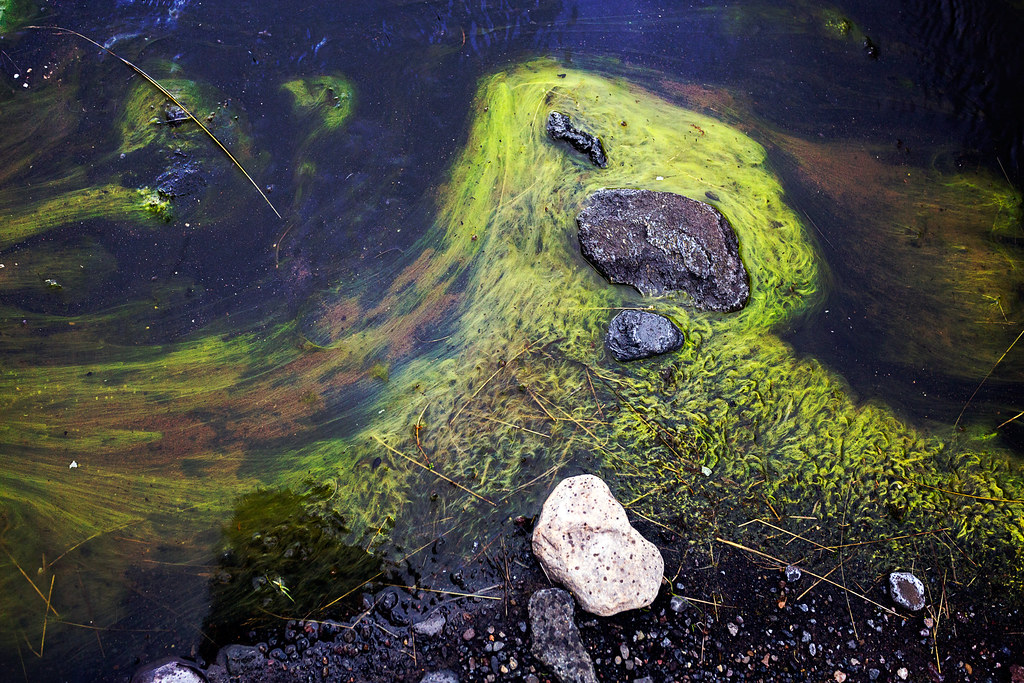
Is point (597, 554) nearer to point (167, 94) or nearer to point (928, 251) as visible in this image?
point (928, 251)

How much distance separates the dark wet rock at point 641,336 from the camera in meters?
2.42

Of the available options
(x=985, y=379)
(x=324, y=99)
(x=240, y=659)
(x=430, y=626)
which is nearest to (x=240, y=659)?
(x=240, y=659)

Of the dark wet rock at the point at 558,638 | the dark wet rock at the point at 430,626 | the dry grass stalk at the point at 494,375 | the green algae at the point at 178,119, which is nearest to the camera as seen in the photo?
the dark wet rock at the point at 558,638

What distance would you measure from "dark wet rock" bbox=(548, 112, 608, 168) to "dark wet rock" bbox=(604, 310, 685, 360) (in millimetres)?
816

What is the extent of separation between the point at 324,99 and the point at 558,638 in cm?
265

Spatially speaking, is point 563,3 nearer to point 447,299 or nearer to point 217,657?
point 447,299

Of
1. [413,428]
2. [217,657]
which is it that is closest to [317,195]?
[413,428]

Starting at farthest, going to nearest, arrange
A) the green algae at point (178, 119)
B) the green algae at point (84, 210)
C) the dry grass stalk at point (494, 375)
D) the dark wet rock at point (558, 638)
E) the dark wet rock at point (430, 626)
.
→ the green algae at point (178, 119)
the green algae at point (84, 210)
the dry grass stalk at point (494, 375)
the dark wet rock at point (430, 626)
the dark wet rock at point (558, 638)

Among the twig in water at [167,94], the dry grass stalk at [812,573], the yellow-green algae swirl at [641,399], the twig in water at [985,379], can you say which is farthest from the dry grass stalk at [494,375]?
the twig in water at [985,379]

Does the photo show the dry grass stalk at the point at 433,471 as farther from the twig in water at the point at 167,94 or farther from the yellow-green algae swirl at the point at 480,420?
the twig in water at the point at 167,94

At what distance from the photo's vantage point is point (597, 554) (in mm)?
2072

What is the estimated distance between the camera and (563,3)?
3041 mm

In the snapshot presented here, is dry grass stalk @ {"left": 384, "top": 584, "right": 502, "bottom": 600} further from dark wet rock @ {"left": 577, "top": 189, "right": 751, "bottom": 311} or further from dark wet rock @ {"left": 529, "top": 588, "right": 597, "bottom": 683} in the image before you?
dark wet rock @ {"left": 577, "top": 189, "right": 751, "bottom": 311}

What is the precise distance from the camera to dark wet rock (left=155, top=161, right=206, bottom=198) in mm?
2670
